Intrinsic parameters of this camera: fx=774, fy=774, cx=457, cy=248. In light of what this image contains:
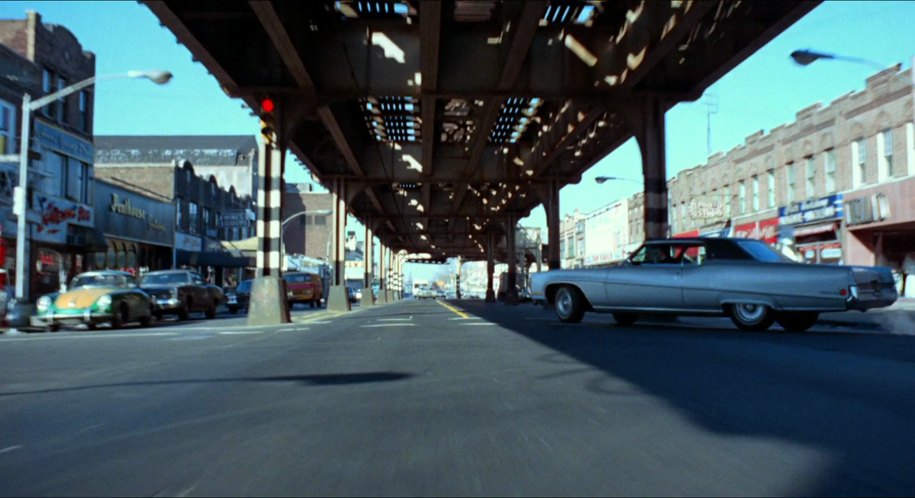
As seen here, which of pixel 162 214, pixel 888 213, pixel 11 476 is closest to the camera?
pixel 11 476

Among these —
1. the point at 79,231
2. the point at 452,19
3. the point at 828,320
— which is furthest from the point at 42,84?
the point at 828,320

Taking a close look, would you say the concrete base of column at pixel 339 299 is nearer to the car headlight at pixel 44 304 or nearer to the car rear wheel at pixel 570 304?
the car headlight at pixel 44 304

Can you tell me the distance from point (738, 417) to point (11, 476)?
4.77 m

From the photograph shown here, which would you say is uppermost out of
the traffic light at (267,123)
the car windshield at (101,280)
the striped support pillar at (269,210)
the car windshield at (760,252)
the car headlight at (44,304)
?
the traffic light at (267,123)

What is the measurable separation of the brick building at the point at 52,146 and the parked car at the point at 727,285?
22.8 metres

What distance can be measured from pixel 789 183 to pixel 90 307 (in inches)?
1216

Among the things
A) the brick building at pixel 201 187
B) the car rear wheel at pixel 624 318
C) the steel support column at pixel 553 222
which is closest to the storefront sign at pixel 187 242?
the brick building at pixel 201 187

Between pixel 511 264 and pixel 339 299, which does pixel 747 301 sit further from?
pixel 511 264

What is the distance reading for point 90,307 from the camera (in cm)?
1847

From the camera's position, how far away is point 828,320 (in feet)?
51.5

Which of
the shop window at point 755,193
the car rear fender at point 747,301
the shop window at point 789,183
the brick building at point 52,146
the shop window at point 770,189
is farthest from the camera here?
the shop window at point 755,193

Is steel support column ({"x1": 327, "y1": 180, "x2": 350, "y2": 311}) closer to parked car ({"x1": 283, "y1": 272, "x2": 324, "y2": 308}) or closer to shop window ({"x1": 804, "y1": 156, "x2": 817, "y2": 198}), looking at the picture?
parked car ({"x1": 283, "y1": 272, "x2": 324, "y2": 308})

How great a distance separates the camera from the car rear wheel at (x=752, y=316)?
12.9 metres

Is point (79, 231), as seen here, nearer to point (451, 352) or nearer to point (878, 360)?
point (451, 352)
